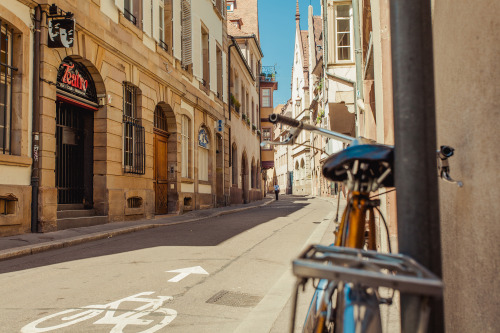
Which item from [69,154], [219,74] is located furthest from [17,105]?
[219,74]

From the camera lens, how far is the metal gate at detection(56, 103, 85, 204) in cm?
1161

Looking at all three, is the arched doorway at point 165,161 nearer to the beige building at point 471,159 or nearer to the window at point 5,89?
the window at point 5,89

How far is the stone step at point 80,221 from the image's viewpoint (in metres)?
10.1

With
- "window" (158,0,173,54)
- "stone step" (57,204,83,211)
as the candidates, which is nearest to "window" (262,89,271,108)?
"window" (158,0,173,54)

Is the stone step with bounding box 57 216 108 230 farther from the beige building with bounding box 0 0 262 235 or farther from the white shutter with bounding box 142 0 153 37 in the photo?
the white shutter with bounding box 142 0 153 37

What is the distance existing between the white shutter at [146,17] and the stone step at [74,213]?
6.16 meters

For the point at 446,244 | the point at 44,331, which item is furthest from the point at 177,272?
the point at 446,244

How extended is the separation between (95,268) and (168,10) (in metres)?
12.9

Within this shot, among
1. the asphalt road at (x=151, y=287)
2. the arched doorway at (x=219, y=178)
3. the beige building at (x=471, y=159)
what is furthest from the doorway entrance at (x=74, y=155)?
the arched doorway at (x=219, y=178)

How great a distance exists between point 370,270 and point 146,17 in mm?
14934

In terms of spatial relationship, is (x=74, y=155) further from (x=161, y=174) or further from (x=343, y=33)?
(x=343, y=33)

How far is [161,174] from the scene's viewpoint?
16.7m

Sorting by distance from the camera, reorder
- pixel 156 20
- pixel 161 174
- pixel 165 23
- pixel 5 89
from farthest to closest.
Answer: pixel 165 23 < pixel 161 174 < pixel 156 20 < pixel 5 89

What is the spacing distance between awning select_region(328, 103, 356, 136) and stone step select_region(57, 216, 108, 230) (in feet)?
30.0
